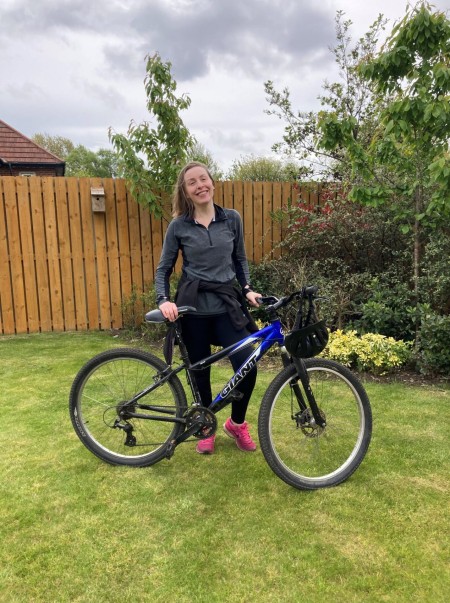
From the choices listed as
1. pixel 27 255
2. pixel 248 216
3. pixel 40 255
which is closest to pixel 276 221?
pixel 248 216

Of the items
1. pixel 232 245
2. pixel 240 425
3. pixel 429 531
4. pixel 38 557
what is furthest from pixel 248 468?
pixel 232 245

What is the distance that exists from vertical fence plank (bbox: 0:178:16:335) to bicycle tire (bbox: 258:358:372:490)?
4.80 metres

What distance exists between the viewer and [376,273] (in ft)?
17.8

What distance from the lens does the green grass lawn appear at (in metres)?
1.72

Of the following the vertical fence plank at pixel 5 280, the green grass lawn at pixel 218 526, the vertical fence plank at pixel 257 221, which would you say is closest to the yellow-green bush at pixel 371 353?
the green grass lawn at pixel 218 526

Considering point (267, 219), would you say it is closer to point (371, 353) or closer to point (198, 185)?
point (371, 353)

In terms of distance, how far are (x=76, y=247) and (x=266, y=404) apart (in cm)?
467

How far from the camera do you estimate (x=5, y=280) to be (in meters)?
5.93

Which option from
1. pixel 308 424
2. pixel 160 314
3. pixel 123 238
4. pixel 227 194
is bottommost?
pixel 308 424

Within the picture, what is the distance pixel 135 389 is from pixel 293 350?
0.99m

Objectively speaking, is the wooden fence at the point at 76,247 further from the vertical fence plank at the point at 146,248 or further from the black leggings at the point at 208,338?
the black leggings at the point at 208,338

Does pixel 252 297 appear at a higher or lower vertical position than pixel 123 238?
lower

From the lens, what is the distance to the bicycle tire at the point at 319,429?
2291 millimetres

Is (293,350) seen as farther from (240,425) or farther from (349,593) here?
(349,593)
